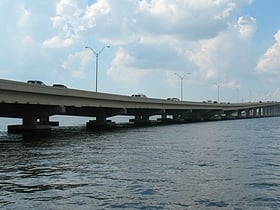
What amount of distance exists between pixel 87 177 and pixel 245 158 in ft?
49.8

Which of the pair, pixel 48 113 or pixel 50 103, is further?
pixel 48 113

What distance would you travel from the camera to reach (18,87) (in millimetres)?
60469

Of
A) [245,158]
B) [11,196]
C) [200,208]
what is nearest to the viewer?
[200,208]

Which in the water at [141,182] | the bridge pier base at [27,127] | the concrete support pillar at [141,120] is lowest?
the water at [141,182]

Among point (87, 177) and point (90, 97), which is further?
point (90, 97)

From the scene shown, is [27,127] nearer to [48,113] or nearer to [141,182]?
[48,113]

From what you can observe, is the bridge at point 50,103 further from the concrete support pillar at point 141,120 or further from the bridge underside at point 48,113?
the concrete support pillar at point 141,120

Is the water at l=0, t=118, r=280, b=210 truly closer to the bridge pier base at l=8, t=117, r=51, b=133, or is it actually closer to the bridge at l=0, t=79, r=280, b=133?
the bridge at l=0, t=79, r=280, b=133

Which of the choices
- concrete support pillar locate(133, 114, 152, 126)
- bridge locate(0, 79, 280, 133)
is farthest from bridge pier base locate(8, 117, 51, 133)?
concrete support pillar locate(133, 114, 152, 126)

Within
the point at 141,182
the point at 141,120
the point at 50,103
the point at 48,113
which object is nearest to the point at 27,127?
the point at 48,113

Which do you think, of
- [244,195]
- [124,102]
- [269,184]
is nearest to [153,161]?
[269,184]

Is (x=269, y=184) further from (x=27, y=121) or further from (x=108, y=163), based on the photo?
(x=27, y=121)

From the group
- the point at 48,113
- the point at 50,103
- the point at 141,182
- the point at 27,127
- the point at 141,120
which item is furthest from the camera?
the point at 141,120

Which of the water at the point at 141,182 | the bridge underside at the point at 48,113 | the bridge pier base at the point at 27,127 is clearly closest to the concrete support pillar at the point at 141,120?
the bridge underside at the point at 48,113
